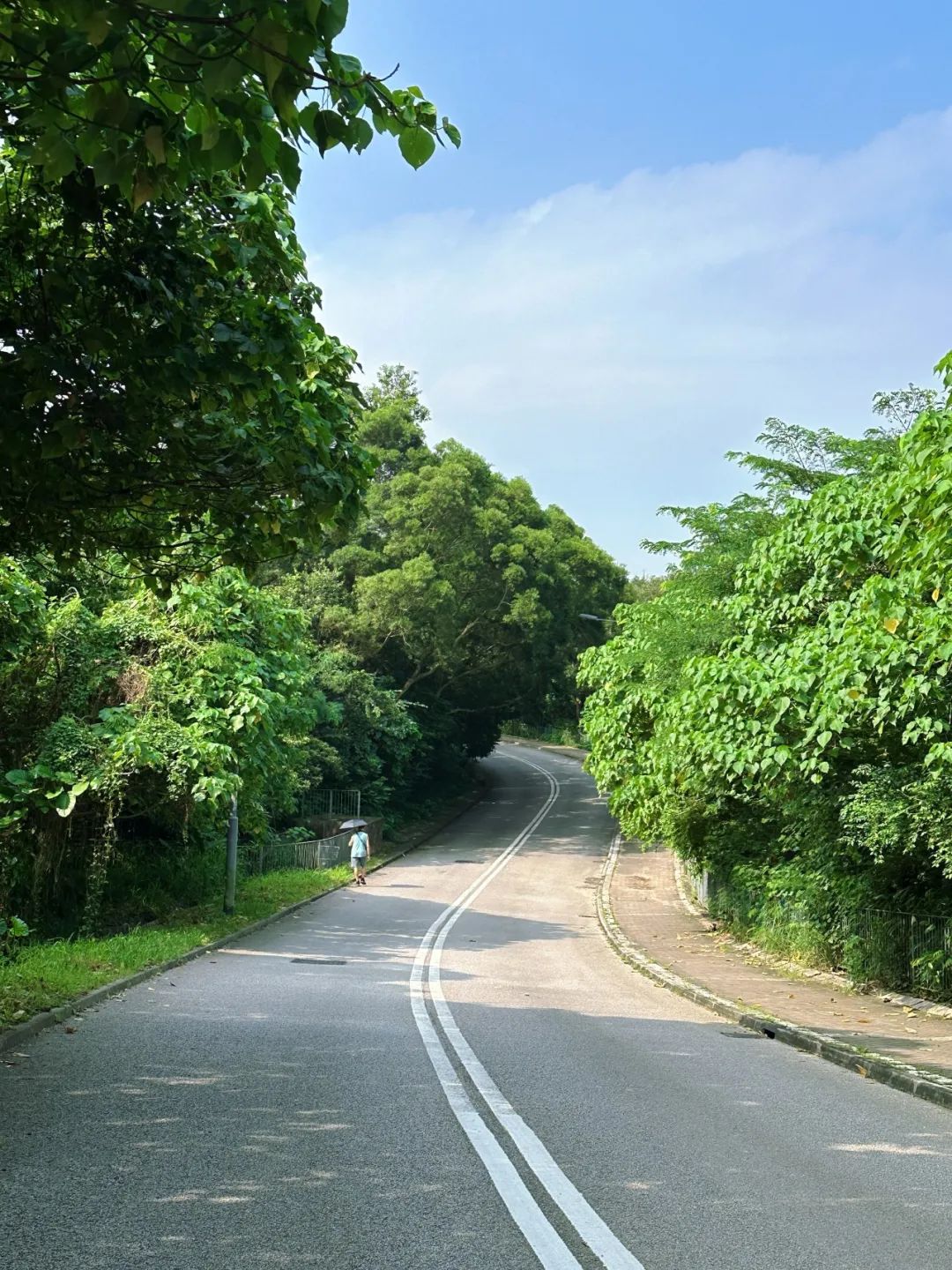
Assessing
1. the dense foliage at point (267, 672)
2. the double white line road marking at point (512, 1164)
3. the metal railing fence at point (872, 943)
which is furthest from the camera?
the dense foliage at point (267, 672)

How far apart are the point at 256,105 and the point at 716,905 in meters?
20.6

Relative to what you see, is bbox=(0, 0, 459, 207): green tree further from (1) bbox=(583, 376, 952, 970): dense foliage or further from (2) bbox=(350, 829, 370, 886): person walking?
(2) bbox=(350, 829, 370, 886): person walking

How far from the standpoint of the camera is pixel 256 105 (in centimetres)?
434

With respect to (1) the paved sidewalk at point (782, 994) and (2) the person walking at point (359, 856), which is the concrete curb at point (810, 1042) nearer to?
(1) the paved sidewalk at point (782, 994)

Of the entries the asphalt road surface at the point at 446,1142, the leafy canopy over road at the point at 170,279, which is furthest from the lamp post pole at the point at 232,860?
the leafy canopy over road at the point at 170,279

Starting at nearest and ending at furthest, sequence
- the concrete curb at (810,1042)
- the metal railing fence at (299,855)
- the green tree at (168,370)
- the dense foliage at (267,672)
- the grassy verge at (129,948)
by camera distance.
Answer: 1. the green tree at (168,370)
2. the concrete curb at (810,1042)
3. the grassy verge at (129,948)
4. the dense foliage at (267,672)
5. the metal railing fence at (299,855)

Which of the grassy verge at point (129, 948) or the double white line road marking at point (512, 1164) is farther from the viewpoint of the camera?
the grassy verge at point (129, 948)

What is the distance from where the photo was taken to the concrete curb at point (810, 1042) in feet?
28.2

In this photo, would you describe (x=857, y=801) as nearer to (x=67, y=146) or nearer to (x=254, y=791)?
(x=67, y=146)

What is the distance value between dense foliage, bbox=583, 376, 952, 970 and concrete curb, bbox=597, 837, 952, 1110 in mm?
2200

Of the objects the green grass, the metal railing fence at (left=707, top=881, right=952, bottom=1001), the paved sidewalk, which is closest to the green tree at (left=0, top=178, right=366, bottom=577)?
the green grass

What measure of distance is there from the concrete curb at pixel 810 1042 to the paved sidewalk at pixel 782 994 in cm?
16

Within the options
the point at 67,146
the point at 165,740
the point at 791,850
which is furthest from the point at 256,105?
the point at 791,850

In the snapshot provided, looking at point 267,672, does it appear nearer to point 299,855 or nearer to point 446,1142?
point 299,855
